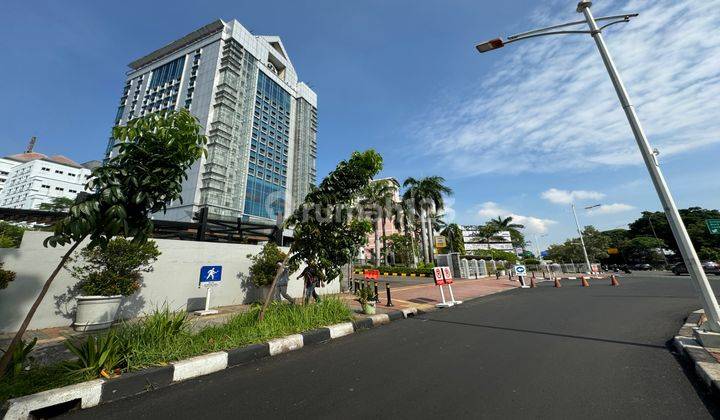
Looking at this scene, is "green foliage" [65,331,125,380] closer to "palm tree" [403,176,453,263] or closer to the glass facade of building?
"palm tree" [403,176,453,263]

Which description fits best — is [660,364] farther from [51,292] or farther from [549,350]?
[51,292]

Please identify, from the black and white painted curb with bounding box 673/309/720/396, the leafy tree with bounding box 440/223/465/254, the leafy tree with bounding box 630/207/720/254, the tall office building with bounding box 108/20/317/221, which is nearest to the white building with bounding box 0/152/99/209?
the tall office building with bounding box 108/20/317/221

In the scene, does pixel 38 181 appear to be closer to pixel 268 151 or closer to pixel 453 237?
pixel 268 151

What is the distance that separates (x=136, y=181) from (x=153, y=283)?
240 inches

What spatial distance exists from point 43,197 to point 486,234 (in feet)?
330

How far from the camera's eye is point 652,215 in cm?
5684

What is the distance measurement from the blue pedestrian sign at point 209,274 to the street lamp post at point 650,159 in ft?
29.0

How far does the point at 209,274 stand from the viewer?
8039 millimetres

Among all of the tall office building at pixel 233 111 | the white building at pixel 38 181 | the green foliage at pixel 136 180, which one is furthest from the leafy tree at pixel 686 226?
the white building at pixel 38 181

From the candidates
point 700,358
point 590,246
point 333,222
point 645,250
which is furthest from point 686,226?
point 333,222

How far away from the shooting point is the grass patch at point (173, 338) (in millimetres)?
3064

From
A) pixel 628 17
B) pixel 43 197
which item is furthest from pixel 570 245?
pixel 43 197

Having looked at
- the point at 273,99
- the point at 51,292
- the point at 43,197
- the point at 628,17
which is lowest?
the point at 51,292

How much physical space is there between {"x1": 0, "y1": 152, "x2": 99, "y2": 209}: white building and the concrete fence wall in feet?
260
